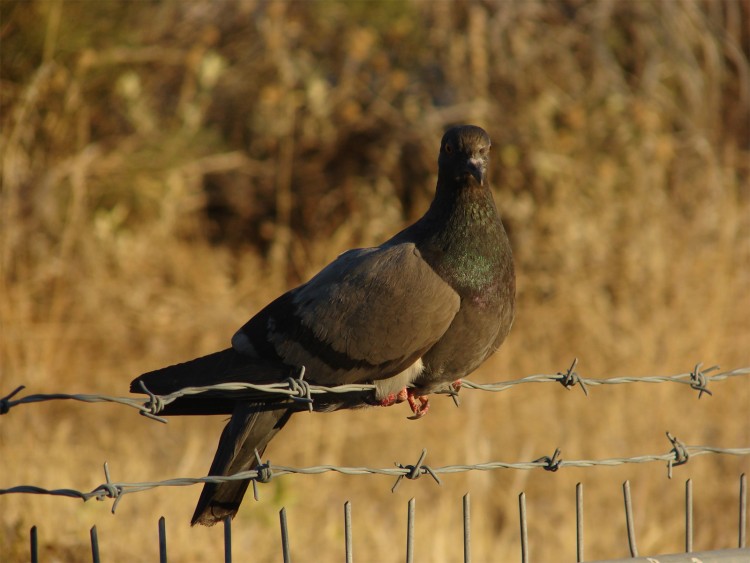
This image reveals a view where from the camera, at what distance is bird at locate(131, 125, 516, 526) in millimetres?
2984

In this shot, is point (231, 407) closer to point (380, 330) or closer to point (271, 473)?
point (380, 330)

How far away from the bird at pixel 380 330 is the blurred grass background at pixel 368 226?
5.13ft

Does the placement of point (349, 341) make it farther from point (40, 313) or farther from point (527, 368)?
point (40, 313)

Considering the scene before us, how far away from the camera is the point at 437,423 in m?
6.25

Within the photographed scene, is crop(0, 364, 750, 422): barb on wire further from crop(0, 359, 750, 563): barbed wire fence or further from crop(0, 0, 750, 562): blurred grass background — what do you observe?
crop(0, 0, 750, 562): blurred grass background

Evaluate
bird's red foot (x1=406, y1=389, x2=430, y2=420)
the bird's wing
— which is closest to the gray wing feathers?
the bird's wing

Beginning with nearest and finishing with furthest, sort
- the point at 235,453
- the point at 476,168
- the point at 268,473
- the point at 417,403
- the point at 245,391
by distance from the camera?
the point at 268,473 → the point at 245,391 → the point at 235,453 → the point at 476,168 → the point at 417,403

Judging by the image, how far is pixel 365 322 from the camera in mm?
3049

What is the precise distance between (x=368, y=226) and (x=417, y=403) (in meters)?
4.60

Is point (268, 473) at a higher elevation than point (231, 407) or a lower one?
lower

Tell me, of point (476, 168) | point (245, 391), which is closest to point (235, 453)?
point (245, 391)

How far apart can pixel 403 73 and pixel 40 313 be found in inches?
140

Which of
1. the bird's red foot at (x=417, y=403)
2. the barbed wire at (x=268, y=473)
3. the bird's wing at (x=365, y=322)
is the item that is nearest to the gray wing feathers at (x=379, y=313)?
the bird's wing at (x=365, y=322)

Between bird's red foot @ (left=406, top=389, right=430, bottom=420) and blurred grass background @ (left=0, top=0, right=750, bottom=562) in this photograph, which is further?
blurred grass background @ (left=0, top=0, right=750, bottom=562)
